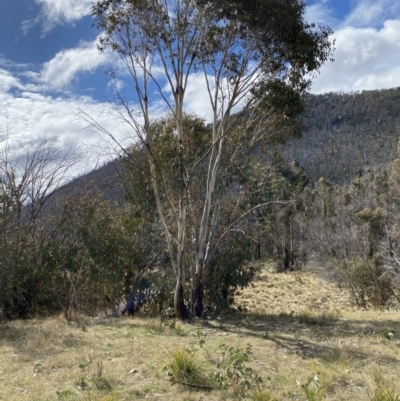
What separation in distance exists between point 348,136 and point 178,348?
112 m

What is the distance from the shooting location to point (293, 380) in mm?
4570

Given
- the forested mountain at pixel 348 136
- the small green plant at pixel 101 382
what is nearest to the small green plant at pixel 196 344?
the small green plant at pixel 101 382

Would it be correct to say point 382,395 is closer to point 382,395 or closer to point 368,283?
point 382,395

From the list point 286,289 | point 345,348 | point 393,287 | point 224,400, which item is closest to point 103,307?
point 345,348

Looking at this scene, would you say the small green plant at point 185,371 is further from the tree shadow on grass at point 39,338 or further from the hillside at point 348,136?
the hillside at point 348,136

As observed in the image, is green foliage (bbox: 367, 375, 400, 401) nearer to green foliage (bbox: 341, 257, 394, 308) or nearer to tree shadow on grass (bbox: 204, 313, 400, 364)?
tree shadow on grass (bbox: 204, 313, 400, 364)

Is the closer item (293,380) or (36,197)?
(293,380)

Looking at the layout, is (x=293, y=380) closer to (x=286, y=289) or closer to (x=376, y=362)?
(x=376, y=362)

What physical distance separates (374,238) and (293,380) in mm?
22340

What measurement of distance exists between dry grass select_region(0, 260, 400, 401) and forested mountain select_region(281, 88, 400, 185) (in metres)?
73.1

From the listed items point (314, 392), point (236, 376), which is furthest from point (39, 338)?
point (314, 392)

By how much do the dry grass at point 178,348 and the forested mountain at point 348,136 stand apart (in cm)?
7311

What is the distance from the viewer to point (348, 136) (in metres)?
108

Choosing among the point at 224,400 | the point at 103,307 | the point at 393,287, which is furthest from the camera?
the point at 393,287
